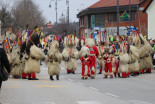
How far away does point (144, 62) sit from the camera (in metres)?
25.1

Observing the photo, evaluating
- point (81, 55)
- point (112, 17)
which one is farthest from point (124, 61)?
point (112, 17)

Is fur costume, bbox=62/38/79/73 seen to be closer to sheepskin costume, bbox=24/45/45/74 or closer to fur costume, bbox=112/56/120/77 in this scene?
fur costume, bbox=112/56/120/77

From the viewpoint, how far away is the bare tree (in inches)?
3324

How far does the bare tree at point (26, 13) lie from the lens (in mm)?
84438

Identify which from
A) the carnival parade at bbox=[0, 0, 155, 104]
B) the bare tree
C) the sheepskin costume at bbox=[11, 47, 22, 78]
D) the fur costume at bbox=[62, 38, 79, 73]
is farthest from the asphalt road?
the bare tree

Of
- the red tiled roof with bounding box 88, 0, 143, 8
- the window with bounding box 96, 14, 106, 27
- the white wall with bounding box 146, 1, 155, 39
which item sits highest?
the red tiled roof with bounding box 88, 0, 143, 8

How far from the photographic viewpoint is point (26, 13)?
86.0 metres

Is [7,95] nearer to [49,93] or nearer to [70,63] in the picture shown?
[49,93]

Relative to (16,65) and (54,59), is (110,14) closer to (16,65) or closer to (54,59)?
(16,65)

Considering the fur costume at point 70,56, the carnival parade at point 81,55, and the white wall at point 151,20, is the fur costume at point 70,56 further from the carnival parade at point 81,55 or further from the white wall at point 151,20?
the white wall at point 151,20

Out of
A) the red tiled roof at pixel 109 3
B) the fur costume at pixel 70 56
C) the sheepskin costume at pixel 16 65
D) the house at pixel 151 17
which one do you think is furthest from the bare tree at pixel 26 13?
the sheepskin costume at pixel 16 65

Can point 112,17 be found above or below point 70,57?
above

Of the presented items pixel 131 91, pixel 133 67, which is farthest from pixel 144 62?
pixel 131 91

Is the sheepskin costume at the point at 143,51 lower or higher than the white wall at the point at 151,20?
lower
